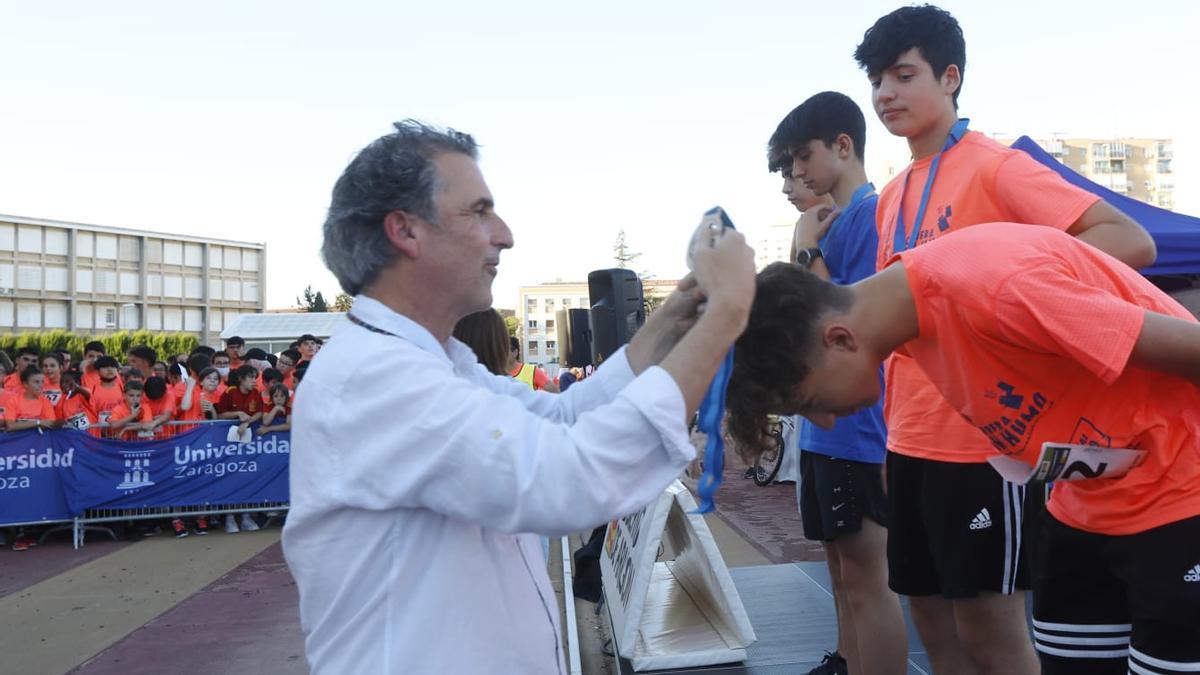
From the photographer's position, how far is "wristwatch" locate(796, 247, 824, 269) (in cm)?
293

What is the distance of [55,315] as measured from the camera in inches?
3118

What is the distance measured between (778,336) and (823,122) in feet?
5.54

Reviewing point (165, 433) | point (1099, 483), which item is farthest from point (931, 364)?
point (165, 433)

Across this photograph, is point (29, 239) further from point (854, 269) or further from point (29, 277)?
point (854, 269)

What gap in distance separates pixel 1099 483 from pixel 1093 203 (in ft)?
2.27

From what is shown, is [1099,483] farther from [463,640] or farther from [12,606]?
[12,606]

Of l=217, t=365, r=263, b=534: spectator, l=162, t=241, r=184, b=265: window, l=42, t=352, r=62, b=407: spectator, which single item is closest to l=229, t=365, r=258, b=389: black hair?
l=217, t=365, r=263, b=534: spectator

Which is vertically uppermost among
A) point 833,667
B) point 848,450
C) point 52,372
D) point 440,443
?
point 440,443

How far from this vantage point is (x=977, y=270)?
5.19 ft

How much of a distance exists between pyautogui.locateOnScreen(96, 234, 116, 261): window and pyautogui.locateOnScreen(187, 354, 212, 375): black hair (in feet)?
264

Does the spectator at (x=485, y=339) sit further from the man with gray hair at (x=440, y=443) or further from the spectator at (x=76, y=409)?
the spectator at (x=76, y=409)

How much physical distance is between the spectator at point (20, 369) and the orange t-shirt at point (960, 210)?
1015cm

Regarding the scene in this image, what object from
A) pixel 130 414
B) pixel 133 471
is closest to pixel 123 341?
pixel 130 414

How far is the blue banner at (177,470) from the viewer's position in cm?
923
